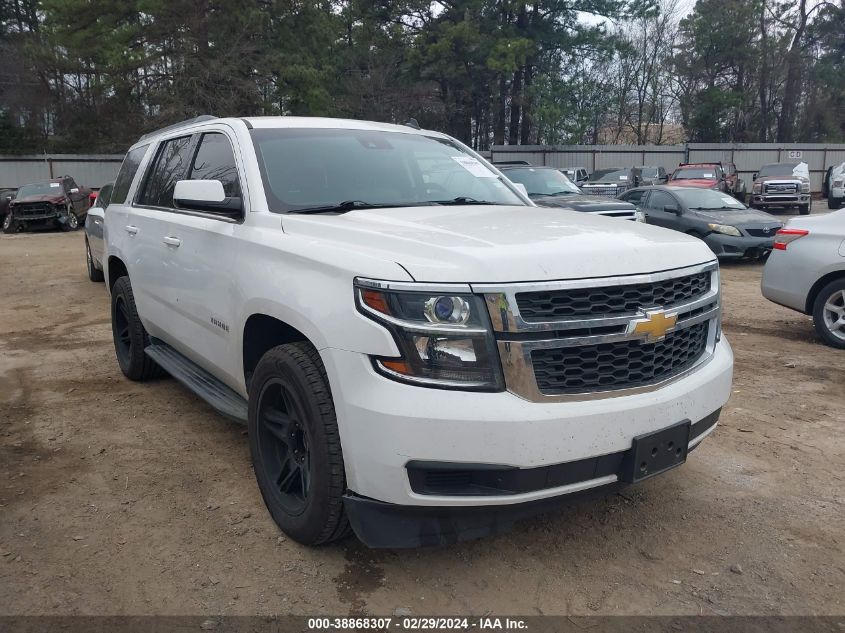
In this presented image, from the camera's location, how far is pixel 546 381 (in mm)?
2598

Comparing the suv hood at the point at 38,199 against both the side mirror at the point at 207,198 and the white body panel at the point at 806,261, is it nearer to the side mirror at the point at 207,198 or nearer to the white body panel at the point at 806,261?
Answer: the side mirror at the point at 207,198

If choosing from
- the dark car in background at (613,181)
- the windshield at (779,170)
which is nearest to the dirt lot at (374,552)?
the dark car in background at (613,181)

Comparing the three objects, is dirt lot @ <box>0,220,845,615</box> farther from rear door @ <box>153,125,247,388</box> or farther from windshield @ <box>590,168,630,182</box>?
windshield @ <box>590,168,630,182</box>

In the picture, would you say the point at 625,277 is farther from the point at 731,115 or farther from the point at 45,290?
the point at 731,115

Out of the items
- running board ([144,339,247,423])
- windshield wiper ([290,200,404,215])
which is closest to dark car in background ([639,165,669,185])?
running board ([144,339,247,423])

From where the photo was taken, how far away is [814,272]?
22.4 feet

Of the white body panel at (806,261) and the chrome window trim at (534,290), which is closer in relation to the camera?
the chrome window trim at (534,290)

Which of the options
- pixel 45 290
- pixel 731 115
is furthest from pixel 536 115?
pixel 45 290

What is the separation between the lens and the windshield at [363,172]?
3727mm

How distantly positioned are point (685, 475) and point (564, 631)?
62.7 inches

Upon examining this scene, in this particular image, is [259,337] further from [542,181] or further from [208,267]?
[542,181]

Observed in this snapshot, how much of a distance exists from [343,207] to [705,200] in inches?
457

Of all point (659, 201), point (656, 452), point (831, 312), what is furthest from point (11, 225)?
point (656, 452)

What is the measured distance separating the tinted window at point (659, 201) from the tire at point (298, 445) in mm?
11683
